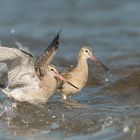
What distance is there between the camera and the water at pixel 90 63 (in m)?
8.58

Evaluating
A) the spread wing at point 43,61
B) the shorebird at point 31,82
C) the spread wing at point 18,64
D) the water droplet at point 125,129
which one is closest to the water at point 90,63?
the water droplet at point 125,129

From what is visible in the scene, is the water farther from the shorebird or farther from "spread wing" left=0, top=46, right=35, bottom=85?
"spread wing" left=0, top=46, right=35, bottom=85

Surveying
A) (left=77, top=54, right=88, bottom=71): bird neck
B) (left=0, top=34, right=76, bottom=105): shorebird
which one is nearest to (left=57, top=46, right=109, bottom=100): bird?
(left=77, top=54, right=88, bottom=71): bird neck

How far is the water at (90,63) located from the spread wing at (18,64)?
0.38 metres

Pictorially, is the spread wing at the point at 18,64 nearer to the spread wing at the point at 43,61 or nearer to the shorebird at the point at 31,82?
the shorebird at the point at 31,82

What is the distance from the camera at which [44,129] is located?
8727 mm

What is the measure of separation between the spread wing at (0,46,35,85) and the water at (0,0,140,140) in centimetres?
38

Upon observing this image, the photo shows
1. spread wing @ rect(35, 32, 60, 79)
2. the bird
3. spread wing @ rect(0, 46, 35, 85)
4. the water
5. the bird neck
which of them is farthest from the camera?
the bird neck

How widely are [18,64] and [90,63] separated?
399cm

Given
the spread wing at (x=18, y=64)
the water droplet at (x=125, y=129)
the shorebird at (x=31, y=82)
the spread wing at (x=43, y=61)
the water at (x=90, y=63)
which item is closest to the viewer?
the water droplet at (x=125, y=129)

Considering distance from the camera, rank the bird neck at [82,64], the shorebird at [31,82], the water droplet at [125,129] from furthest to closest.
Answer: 1. the bird neck at [82,64]
2. the shorebird at [31,82]
3. the water droplet at [125,129]

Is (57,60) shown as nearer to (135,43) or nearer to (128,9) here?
(135,43)

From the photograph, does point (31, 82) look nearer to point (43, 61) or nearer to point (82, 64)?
point (43, 61)

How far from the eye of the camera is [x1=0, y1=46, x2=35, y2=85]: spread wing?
350 inches
